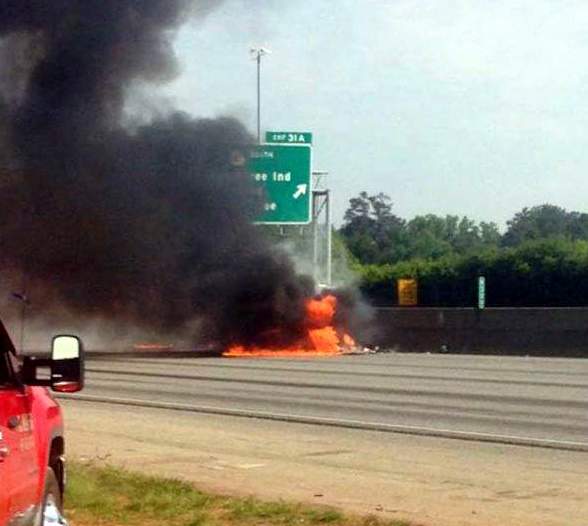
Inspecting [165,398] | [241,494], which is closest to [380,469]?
[241,494]

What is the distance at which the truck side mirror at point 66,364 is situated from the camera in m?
6.45

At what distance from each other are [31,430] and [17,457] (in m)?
0.44

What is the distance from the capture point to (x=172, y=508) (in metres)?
10.3

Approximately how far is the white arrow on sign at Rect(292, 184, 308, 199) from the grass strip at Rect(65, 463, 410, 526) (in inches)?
1264

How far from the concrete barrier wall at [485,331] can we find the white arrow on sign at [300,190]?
19.5 ft

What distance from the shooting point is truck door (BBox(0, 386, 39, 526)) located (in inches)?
222

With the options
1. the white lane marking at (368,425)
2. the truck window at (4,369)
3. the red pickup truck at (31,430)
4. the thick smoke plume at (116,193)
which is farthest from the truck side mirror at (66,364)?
the thick smoke plume at (116,193)

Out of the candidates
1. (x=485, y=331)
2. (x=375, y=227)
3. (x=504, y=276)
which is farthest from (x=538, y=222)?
(x=485, y=331)

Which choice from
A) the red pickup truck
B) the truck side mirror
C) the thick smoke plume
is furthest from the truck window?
the thick smoke plume

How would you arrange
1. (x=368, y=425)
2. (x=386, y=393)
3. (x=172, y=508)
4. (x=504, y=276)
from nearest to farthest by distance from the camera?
1. (x=172, y=508)
2. (x=368, y=425)
3. (x=386, y=393)
4. (x=504, y=276)

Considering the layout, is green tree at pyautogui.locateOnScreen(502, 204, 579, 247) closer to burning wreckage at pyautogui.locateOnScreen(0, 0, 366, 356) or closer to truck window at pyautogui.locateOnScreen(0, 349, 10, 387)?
burning wreckage at pyautogui.locateOnScreen(0, 0, 366, 356)

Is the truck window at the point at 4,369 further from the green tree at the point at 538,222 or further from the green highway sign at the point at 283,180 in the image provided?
the green tree at the point at 538,222

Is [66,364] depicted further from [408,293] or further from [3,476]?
[408,293]

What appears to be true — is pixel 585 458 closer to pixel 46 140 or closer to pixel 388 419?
pixel 388 419
